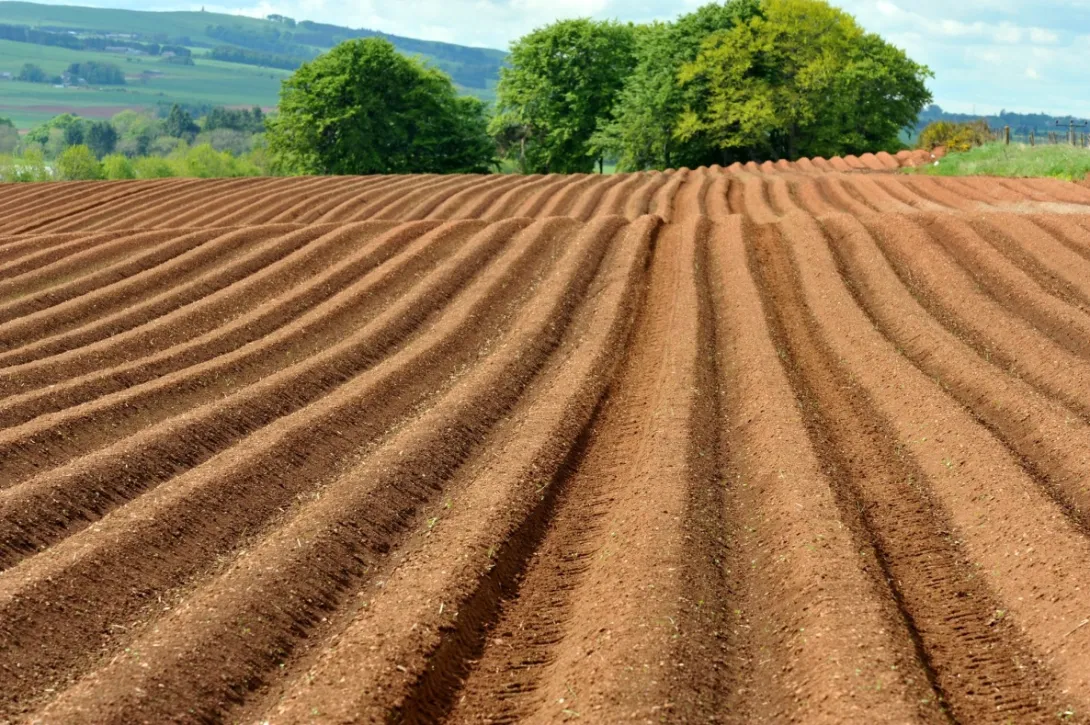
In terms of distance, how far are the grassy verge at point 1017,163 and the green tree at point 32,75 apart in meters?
192

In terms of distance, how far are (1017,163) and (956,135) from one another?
66.9 ft

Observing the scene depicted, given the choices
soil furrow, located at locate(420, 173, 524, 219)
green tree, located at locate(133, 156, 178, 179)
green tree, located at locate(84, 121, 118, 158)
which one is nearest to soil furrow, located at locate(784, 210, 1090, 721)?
soil furrow, located at locate(420, 173, 524, 219)

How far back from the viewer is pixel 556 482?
9.58m

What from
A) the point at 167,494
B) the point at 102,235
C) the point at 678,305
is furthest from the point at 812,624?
the point at 102,235

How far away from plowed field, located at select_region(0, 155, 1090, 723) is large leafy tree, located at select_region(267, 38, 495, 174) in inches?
1508

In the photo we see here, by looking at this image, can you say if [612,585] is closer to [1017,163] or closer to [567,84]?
[1017,163]

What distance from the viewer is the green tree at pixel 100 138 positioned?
122188 millimetres

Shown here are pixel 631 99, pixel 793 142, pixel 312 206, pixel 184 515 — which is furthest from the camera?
pixel 631 99

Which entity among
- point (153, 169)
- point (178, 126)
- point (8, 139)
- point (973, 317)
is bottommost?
point (973, 317)

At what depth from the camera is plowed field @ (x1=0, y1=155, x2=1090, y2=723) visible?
21.0ft

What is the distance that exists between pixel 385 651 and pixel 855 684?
2.81 metres

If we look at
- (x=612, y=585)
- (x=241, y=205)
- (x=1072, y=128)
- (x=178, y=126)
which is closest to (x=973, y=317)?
(x=612, y=585)

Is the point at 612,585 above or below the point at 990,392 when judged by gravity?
below

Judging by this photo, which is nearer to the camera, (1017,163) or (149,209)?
(149,209)
